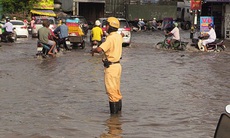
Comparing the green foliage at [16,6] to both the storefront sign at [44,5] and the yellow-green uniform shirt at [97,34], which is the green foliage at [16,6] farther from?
the yellow-green uniform shirt at [97,34]

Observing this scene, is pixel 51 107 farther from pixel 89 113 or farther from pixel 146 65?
pixel 146 65

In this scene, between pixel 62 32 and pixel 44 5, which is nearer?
pixel 62 32

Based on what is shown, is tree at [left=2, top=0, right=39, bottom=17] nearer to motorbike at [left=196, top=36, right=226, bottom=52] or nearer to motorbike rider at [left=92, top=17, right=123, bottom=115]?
motorbike at [left=196, top=36, right=226, bottom=52]

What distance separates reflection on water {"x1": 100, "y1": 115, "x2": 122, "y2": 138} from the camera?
24.8ft

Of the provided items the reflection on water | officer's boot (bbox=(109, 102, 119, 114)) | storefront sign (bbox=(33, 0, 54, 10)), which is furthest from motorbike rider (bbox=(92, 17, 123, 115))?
storefront sign (bbox=(33, 0, 54, 10))

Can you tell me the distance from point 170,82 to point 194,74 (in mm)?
2102

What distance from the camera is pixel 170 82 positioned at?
1348cm

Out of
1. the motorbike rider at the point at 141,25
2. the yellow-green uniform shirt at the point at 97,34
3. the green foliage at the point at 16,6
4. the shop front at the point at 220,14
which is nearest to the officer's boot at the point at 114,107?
the yellow-green uniform shirt at the point at 97,34

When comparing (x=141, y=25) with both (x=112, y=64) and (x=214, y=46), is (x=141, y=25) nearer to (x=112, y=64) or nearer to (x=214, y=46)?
(x=214, y=46)

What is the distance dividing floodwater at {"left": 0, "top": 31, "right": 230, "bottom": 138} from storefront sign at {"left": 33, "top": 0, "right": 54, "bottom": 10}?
30.7m

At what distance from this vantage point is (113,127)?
26.6 ft

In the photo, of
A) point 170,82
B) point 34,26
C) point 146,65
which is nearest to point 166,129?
point 170,82

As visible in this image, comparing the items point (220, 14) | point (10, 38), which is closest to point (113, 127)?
point (10, 38)

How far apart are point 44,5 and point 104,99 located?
131 ft
